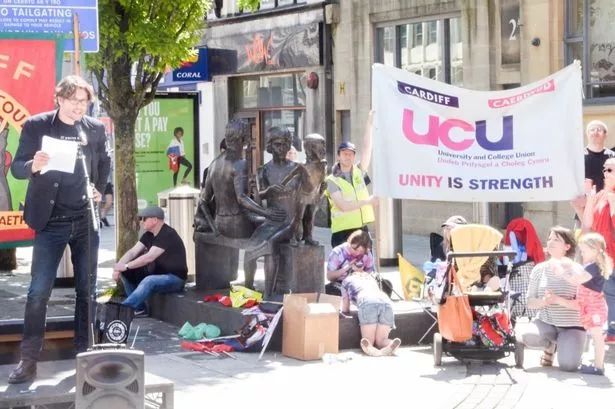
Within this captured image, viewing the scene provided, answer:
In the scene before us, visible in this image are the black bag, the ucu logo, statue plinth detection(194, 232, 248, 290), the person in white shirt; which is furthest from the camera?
the person in white shirt

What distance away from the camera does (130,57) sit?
47.3ft

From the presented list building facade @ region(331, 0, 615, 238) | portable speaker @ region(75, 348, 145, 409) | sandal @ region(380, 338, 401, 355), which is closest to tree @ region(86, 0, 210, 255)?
building facade @ region(331, 0, 615, 238)

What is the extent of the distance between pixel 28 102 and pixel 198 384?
275cm

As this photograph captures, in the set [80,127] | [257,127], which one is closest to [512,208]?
[257,127]

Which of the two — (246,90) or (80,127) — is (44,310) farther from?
(246,90)

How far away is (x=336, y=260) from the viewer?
11938mm

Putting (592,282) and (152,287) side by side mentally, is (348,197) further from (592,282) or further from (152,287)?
(592,282)

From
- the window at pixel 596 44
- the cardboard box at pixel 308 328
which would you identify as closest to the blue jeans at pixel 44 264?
the cardboard box at pixel 308 328

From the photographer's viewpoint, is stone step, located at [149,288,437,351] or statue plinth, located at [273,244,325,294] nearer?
stone step, located at [149,288,437,351]

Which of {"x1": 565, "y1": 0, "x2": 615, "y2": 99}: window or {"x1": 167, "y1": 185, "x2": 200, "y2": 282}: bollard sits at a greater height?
{"x1": 565, "y1": 0, "x2": 615, "y2": 99}: window

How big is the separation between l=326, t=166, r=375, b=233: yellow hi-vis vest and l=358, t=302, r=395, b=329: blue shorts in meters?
1.87

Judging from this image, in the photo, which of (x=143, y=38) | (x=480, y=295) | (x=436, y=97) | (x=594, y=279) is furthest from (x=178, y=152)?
(x=594, y=279)

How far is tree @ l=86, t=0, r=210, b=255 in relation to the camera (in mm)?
14305

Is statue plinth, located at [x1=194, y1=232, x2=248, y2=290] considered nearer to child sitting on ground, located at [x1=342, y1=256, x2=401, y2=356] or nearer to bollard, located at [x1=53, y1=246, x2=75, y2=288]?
child sitting on ground, located at [x1=342, y1=256, x2=401, y2=356]
